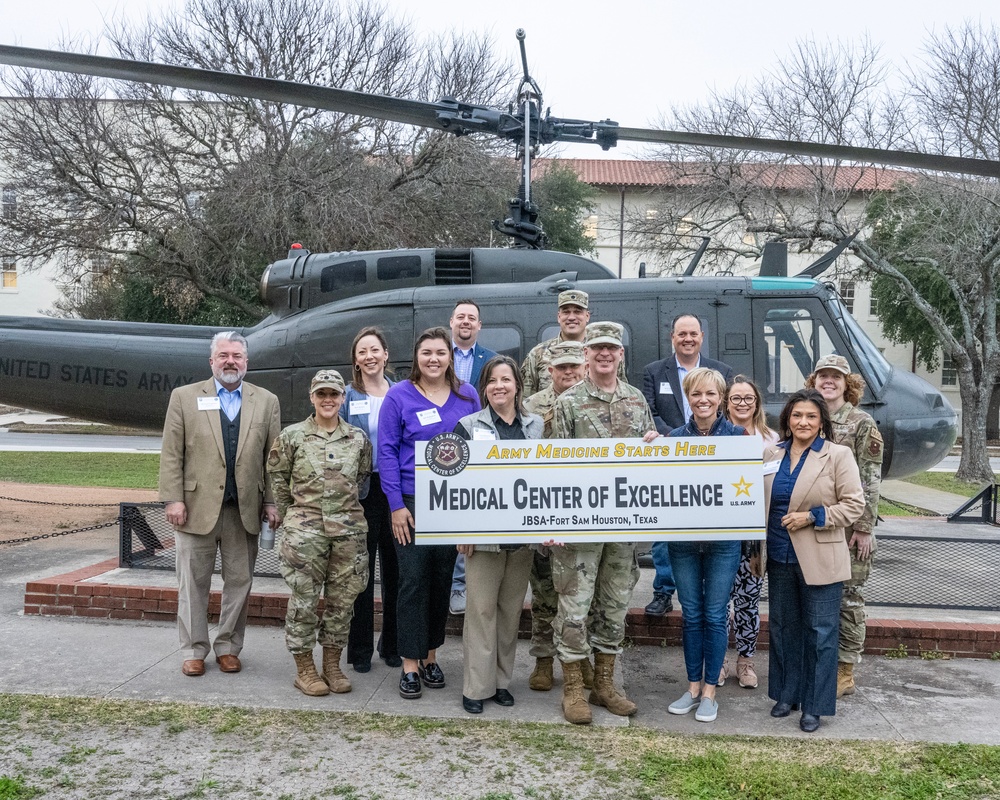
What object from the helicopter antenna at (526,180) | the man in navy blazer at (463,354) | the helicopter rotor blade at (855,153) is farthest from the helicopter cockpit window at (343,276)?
the helicopter rotor blade at (855,153)

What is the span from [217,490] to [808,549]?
3.31 meters

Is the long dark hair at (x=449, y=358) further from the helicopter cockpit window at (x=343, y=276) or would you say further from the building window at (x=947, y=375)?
the building window at (x=947, y=375)

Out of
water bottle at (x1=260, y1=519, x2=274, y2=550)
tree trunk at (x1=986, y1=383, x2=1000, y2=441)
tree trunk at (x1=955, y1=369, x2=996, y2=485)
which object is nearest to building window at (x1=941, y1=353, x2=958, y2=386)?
tree trunk at (x1=986, y1=383, x2=1000, y2=441)

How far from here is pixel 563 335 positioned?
576 cm

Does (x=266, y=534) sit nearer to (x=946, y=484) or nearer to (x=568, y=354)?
(x=568, y=354)

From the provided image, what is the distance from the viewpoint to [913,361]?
1656 inches

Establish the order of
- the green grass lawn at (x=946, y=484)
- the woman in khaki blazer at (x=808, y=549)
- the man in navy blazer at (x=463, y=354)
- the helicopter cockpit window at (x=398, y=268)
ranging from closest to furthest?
the woman in khaki blazer at (x=808, y=549), the man in navy blazer at (x=463, y=354), the helicopter cockpit window at (x=398, y=268), the green grass lawn at (x=946, y=484)

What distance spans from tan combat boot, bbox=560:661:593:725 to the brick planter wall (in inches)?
52.6

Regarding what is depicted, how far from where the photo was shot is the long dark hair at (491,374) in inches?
181

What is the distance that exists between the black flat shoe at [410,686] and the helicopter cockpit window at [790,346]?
399 centimetres

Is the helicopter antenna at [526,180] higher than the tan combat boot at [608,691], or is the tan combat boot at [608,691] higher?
the helicopter antenna at [526,180]

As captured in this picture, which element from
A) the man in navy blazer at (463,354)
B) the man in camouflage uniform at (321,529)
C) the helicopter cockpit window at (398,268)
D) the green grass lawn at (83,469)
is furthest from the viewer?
the green grass lawn at (83,469)

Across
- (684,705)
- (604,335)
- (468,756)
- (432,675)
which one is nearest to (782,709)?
(684,705)

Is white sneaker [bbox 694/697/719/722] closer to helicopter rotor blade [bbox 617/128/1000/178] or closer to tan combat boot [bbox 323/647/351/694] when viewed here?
tan combat boot [bbox 323/647/351/694]
